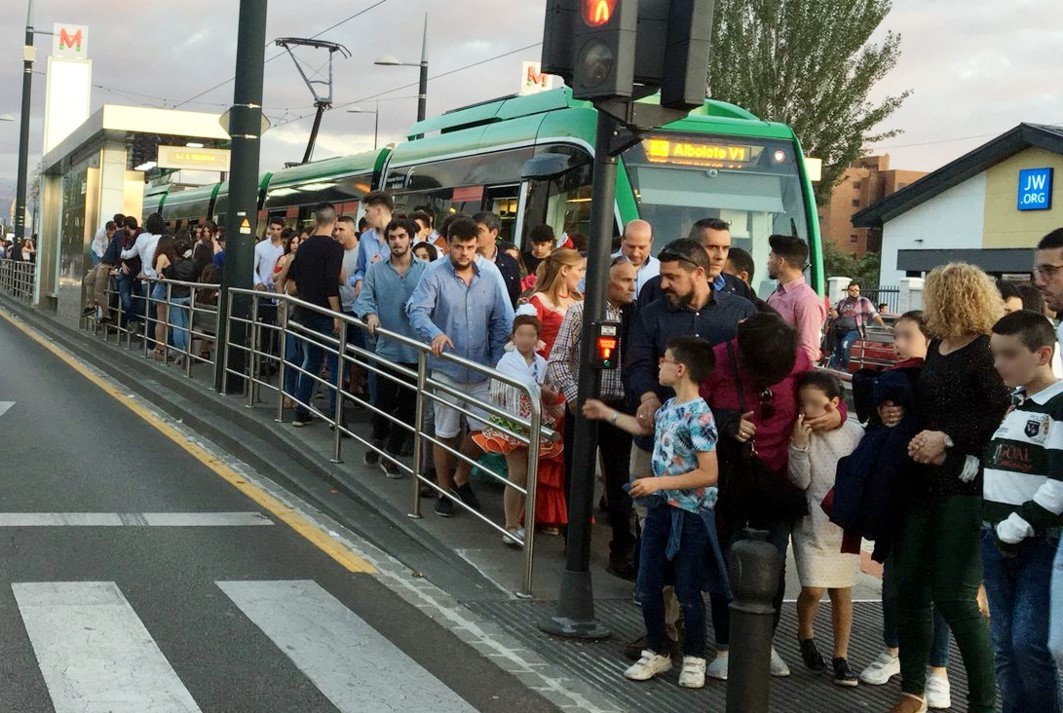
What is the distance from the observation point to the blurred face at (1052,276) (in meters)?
5.02

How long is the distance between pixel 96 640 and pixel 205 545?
77.2 inches

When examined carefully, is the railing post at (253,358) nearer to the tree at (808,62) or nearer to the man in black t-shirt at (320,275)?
the man in black t-shirt at (320,275)

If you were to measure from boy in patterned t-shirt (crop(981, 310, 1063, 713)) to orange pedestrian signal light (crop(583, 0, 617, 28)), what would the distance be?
2.21m

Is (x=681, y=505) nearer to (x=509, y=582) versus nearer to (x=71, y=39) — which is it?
(x=509, y=582)

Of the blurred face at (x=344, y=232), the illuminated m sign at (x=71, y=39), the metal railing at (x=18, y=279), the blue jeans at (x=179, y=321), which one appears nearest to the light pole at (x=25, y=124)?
the metal railing at (x=18, y=279)

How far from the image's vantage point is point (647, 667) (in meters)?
5.67

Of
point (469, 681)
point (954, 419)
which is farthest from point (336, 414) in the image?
point (954, 419)

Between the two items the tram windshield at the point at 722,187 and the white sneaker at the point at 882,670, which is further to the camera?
the tram windshield at the point at 722,187

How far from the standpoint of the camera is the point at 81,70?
7706 centimetres

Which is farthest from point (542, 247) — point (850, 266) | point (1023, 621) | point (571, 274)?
point (850, 266)

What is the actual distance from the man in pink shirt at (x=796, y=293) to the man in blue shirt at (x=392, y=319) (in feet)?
8.46

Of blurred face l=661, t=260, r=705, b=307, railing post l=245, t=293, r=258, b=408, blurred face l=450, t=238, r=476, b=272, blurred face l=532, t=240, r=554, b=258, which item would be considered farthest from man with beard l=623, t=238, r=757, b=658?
railing post l=245, t=293, r=258, b=408

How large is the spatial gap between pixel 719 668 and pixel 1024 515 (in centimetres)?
183

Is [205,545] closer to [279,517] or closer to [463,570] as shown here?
[279,517]
